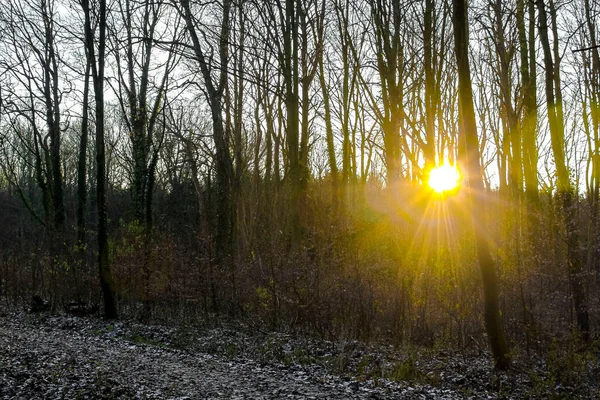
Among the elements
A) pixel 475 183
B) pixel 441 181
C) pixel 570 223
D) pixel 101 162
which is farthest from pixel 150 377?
pixel 441 181

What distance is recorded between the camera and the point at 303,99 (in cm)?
1661

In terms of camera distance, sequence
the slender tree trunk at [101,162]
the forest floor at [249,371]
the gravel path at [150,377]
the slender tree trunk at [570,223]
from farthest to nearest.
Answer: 1. the slender tree trunk at [101,162]
2. the slender tree trunk at [570,223]
3. the forest floor at [249,371]
4. the gravel path at [150,377]

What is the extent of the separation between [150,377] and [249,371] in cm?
148

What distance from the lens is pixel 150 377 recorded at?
808 centimetres

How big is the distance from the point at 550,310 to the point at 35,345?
875cm

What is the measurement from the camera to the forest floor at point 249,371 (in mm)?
7492

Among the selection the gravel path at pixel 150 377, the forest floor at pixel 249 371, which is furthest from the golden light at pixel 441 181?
the gravel path at pixel 150 377

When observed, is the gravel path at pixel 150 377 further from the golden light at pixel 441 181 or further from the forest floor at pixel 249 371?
the golden light at pixel 441 181

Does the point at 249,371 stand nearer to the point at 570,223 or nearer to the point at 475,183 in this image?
the point at 475,183

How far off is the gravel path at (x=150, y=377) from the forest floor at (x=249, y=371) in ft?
0.04

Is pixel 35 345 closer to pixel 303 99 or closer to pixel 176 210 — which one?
pixel 303 99

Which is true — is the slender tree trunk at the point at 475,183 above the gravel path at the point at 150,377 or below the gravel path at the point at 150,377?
above

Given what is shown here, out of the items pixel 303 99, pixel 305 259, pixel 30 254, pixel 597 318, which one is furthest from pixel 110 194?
pixel 597 318

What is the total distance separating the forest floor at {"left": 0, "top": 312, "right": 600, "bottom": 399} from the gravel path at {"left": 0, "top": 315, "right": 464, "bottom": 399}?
1cm
